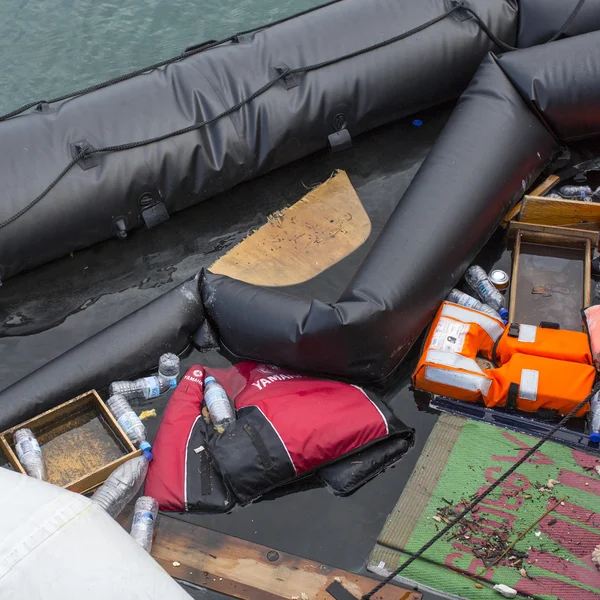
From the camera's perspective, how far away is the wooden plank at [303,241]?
3.34 m

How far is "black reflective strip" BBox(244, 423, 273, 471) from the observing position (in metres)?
2.60

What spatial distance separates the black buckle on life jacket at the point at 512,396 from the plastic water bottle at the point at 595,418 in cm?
28

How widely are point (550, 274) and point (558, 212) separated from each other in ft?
0.92

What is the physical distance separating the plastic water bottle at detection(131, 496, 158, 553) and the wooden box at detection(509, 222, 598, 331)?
5.17 ft

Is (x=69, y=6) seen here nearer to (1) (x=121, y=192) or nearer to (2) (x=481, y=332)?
(1) (x=121, y=192)

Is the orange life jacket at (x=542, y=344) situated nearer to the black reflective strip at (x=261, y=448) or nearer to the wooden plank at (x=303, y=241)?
the wooden plank at (x=303, y=241)

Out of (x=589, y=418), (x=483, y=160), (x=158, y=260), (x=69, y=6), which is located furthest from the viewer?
(x=69, y=6)

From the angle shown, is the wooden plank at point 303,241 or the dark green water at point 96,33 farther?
the dark green water at point 96,33

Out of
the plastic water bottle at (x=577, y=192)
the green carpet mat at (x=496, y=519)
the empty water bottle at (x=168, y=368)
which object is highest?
the plastic water bottle at (x=577, y=192)

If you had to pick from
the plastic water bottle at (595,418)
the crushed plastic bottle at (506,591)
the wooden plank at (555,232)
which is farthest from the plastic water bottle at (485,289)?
the crushed plastic bottle at (506,591)

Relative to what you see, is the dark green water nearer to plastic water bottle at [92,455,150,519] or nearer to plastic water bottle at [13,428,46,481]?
plastic water bottle at [13,428,46,481]

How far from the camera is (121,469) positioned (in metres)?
2.66

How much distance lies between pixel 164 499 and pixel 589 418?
61.8 inches

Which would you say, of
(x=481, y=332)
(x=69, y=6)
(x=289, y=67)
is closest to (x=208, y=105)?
(x=289, y=67)
